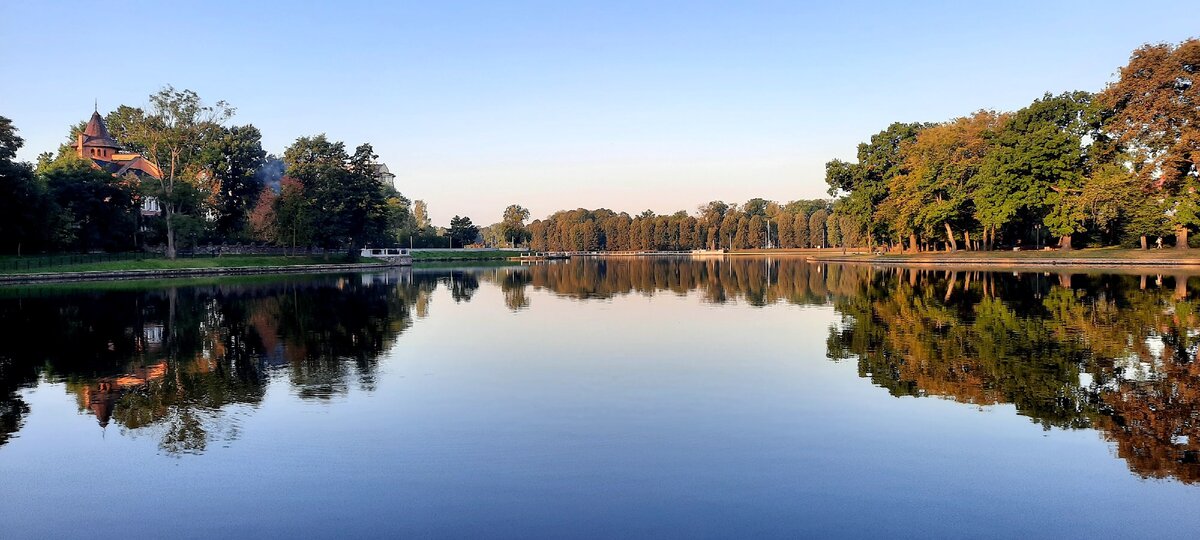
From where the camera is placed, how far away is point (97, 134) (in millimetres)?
103438

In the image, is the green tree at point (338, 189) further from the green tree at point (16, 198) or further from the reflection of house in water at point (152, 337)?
the reflection of house in water at point (152, 337)

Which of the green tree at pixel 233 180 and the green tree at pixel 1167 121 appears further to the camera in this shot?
the green tree at pixel 233 180

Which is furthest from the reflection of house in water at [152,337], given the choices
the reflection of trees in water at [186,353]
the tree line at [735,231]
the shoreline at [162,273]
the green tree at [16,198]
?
the tree line at [735,231]

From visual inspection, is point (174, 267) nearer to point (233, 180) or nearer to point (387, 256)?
point (233, 180)

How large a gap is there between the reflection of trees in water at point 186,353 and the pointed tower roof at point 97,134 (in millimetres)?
83894

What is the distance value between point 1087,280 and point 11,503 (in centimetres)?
4560

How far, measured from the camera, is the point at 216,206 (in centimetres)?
8419

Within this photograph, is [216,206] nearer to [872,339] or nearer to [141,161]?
[141,161]

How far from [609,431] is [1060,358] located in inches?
409

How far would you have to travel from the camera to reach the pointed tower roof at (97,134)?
102 meters

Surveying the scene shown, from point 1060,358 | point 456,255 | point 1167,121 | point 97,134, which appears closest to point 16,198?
point 97,134

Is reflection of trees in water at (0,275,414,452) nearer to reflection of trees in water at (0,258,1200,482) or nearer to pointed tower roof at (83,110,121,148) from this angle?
reflection of trees in water at (0,258,1200,482)

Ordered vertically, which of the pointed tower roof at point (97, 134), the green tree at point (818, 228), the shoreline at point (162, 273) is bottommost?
the shoreline at point (162, 273)

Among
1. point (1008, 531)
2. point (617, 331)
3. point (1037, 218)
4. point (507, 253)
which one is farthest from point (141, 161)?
point (1008, 531)
